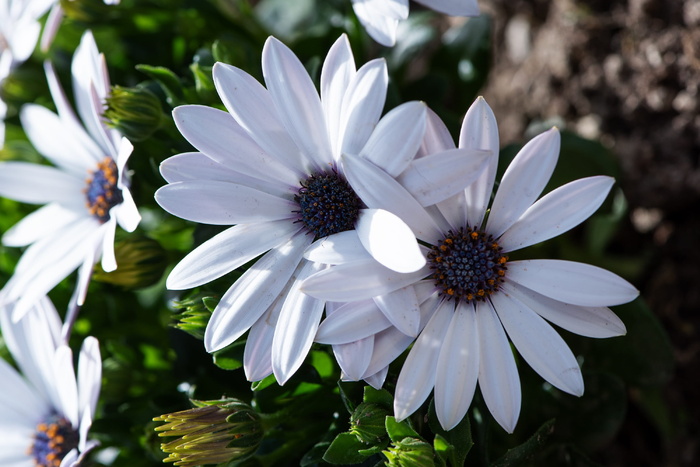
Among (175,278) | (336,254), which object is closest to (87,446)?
(175,278)

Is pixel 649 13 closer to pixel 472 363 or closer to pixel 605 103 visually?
pixel 605 103

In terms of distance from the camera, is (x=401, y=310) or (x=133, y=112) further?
(x=133, y=112)

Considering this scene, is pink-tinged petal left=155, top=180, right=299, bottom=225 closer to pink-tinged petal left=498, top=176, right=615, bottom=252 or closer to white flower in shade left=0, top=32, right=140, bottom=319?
white flower in shade left=0, top=32, right=140, bottom=319

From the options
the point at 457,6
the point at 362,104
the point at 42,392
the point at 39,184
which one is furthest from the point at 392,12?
the point at 42,392

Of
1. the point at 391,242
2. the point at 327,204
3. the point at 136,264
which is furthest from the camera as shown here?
the point at 136,264

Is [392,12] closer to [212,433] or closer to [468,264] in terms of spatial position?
[468,264]

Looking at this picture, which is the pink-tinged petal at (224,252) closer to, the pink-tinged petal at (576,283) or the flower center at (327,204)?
the flower center at (327,204)
